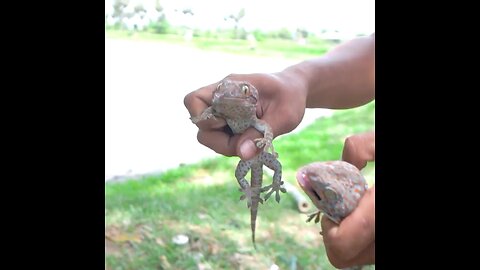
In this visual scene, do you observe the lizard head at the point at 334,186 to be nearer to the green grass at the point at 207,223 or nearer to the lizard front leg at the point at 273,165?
the lizard front leg at the point at 273,165

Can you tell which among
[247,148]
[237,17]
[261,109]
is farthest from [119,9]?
[247,148]

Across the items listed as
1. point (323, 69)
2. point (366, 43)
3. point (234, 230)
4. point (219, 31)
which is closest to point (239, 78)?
point (323, 69)

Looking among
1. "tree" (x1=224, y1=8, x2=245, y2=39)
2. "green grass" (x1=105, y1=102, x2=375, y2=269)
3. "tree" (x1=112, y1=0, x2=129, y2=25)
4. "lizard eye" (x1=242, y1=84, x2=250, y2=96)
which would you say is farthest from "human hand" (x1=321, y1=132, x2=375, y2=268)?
"tree" (x1=112, y1=0, x2=129, y2=25)

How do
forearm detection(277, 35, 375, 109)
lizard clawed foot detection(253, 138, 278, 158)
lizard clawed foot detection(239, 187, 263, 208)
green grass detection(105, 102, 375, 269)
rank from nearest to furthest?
lizard clawed foot detection(253, 138, 278, 158), lizard clawed foot detection(239, 187, 263, 208), forearm detection(277, 35, 375, 109), green grass detection(105, 102, 375, 269)

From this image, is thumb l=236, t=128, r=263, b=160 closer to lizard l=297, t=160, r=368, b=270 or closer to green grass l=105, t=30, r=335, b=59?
lizard l=297, t=160, r=368, b=270

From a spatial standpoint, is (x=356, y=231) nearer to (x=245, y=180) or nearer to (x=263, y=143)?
(x=263, y=143)

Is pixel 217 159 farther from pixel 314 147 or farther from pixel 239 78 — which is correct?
pixel 239 78
